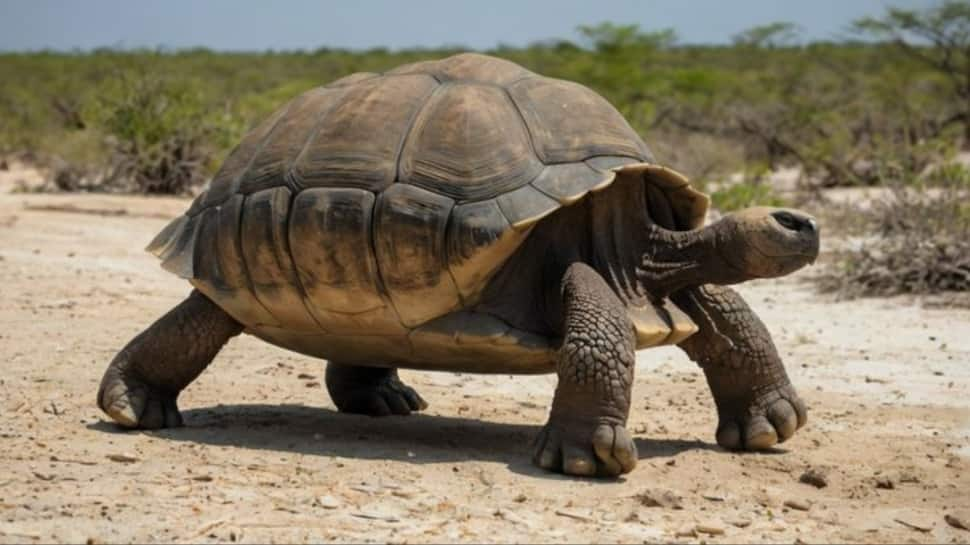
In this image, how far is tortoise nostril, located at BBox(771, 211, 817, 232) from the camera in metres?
5.14

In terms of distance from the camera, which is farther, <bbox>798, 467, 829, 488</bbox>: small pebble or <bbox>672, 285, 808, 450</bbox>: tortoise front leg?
<bbox>672, 285, 808, 450</bbox>: tortoise front leg

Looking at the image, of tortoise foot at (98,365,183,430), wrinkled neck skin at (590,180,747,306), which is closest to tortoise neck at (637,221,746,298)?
wrinkled neck skin at (590,180,747,306)

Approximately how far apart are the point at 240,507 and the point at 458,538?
691 mm

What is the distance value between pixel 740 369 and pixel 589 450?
1.09 meters

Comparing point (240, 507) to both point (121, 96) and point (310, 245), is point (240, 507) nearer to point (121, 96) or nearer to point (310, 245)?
point (310, 245)

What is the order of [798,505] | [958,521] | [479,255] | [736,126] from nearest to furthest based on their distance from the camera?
[958,521]
[798,505]
[479,255]
[736,126]

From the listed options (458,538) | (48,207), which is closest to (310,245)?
(458,538)

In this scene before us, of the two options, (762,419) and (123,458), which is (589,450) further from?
(123,458)

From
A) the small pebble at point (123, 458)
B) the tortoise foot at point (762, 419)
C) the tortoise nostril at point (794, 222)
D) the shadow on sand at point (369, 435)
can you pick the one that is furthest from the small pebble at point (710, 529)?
the small pebble at point (123, 458)

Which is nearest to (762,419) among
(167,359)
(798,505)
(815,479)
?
(815,479)

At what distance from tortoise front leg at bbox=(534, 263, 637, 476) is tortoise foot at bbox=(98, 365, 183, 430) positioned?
1606mm

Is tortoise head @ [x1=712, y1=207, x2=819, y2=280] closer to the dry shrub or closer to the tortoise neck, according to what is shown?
the tortoise neck

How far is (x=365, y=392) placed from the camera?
6355 mm

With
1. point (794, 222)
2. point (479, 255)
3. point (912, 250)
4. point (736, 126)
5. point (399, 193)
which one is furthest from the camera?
point (736, 126)
